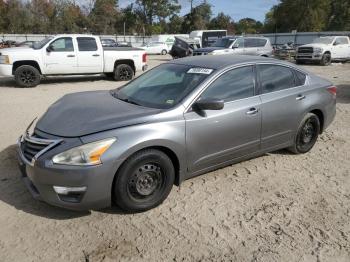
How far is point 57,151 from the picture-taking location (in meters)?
3.50

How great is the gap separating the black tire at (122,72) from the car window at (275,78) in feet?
31.3

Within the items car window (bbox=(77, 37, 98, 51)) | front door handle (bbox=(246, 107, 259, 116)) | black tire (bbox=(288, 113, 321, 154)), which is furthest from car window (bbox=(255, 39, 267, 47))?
front door handle (bbox=(246, 107, 259, 116))

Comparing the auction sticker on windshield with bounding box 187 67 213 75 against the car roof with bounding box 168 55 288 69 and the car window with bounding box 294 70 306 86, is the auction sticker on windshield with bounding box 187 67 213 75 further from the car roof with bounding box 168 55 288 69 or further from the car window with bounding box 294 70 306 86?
the car window with bounding box 294 70 306 86

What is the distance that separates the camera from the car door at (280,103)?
4.88 metres

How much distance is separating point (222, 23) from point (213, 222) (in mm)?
91241

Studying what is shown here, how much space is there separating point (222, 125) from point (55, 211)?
213 centimetres

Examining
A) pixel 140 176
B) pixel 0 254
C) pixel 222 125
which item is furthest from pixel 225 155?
pixel 0 254

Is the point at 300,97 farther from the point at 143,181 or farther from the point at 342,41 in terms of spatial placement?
the point at 342,41

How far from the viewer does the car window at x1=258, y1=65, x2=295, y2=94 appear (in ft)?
16.3

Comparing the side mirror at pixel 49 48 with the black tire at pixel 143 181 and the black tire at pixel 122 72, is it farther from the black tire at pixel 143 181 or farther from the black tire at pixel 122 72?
the black tire at pixel 143 181

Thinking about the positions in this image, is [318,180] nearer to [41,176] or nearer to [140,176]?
[140,176]

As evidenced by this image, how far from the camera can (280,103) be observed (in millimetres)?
5008

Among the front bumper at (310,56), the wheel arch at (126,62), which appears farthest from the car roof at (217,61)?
the front bumper at (310,56)

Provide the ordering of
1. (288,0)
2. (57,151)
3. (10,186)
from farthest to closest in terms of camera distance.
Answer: (288,0), (10,186), (57,151)
